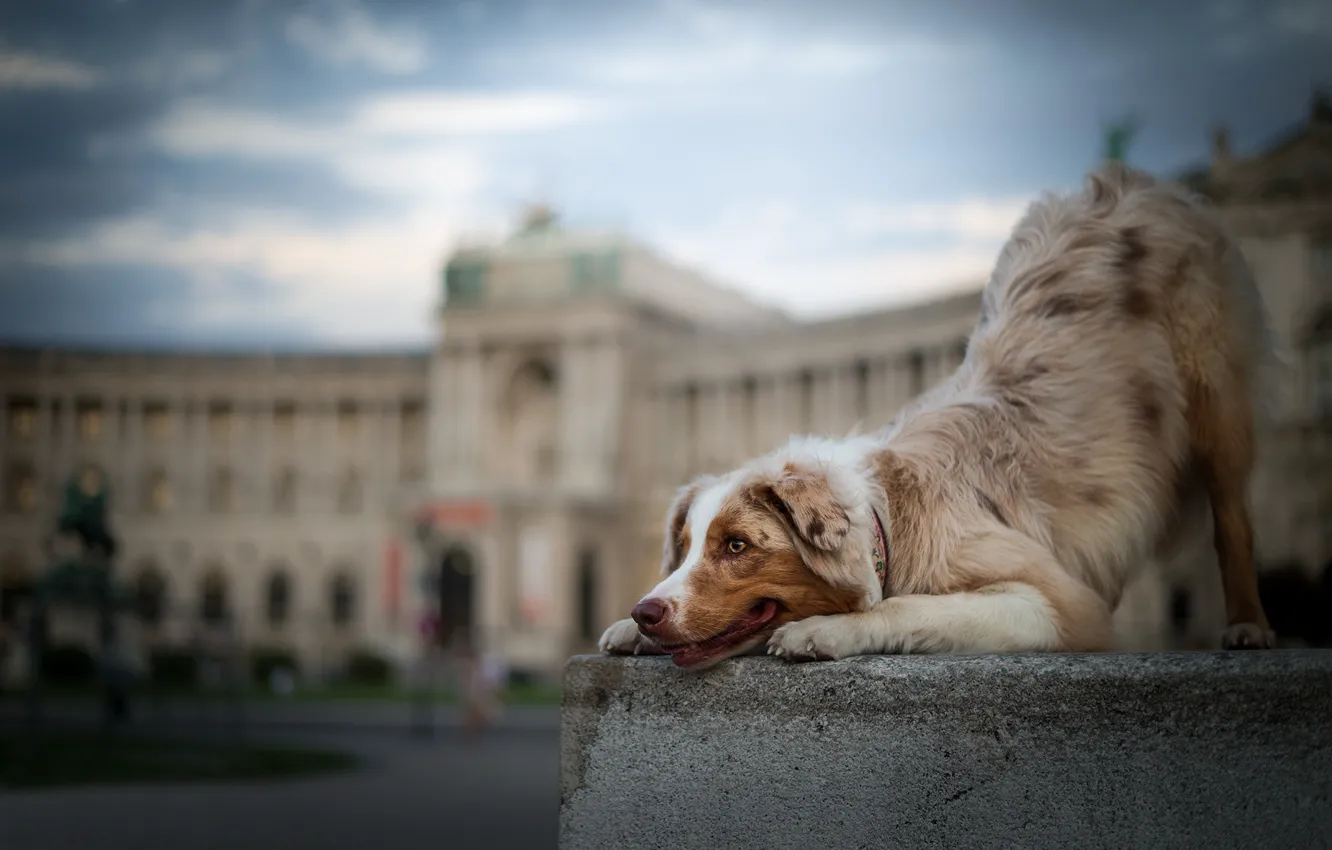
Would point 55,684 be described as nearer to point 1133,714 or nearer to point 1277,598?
→ point 1277,598

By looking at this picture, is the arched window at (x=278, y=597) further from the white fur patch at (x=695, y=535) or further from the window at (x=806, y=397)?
the white fur patch at (x=695, y=535)

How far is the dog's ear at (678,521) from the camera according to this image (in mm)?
3553

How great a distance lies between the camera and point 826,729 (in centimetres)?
316

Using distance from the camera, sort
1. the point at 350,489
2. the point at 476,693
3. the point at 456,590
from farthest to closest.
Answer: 1. the point at 350,489
2. the point at 456,590
3. the point at 476,693

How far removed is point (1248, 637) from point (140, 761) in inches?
646

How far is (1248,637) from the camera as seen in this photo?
12.6 ft

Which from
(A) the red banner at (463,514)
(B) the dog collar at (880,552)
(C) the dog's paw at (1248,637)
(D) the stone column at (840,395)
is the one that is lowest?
(C) the dog's paw at (1248,637)

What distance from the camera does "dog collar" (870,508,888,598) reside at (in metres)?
3.38

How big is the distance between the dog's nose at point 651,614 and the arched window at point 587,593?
54.9 metres

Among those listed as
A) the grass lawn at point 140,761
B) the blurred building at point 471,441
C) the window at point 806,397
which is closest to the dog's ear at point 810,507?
the grass lawn at point 140,761

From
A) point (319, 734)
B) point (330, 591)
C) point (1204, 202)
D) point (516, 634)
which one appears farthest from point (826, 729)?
point (330, 591)

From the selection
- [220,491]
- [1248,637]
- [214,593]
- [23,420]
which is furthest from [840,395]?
[1248,637]

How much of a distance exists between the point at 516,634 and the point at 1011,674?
177 feet

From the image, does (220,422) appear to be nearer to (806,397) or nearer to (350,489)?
(350,489)
